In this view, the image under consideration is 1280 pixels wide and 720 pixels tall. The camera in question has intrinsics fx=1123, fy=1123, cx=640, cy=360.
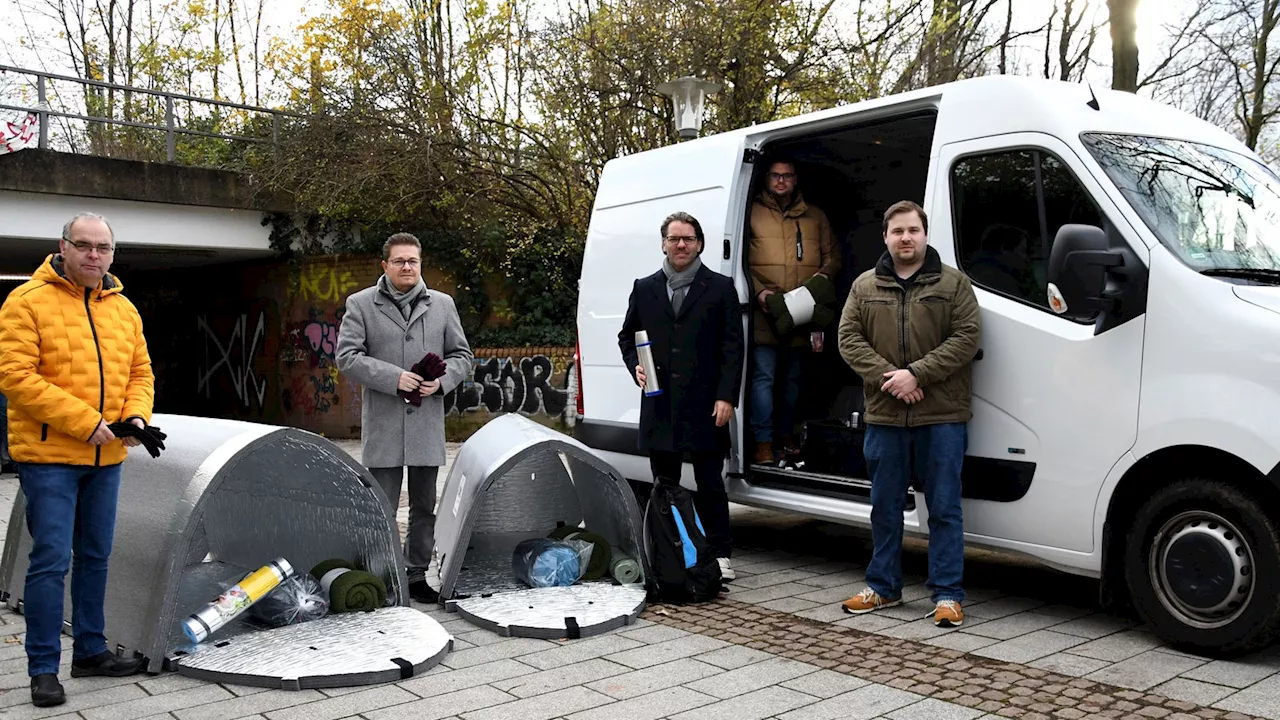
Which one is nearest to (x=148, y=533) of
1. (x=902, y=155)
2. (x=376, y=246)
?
(x=902, y=155)

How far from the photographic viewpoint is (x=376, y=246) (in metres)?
17.8

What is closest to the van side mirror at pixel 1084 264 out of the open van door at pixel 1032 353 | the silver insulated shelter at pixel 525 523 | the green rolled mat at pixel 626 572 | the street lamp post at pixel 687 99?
the open van door at pixel 1032 353

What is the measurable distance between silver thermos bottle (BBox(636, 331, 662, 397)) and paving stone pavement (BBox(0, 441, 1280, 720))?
1232 mm

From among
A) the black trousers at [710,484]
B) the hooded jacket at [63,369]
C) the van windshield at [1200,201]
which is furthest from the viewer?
the black trousers at [710,484]

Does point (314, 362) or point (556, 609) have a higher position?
point (314, 362)

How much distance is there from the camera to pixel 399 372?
6.05 m

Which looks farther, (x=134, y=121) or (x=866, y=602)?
(x=134, y=121)

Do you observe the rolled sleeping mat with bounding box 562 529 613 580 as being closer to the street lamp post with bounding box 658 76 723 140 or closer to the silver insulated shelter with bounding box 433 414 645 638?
the silver insulated shelter with bounding box 433 414 645 638

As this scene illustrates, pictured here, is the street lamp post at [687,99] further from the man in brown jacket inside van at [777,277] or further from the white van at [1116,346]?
the white van at [1116,346]

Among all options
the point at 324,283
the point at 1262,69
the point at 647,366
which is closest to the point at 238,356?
the point at 324,283

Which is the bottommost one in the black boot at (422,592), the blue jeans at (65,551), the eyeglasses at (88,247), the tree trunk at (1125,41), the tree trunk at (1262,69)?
the black boot at (422,592)

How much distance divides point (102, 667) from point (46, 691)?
0.34 metres

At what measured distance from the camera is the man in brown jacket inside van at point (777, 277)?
6988mm

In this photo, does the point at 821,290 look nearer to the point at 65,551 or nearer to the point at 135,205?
the point at 65,551
